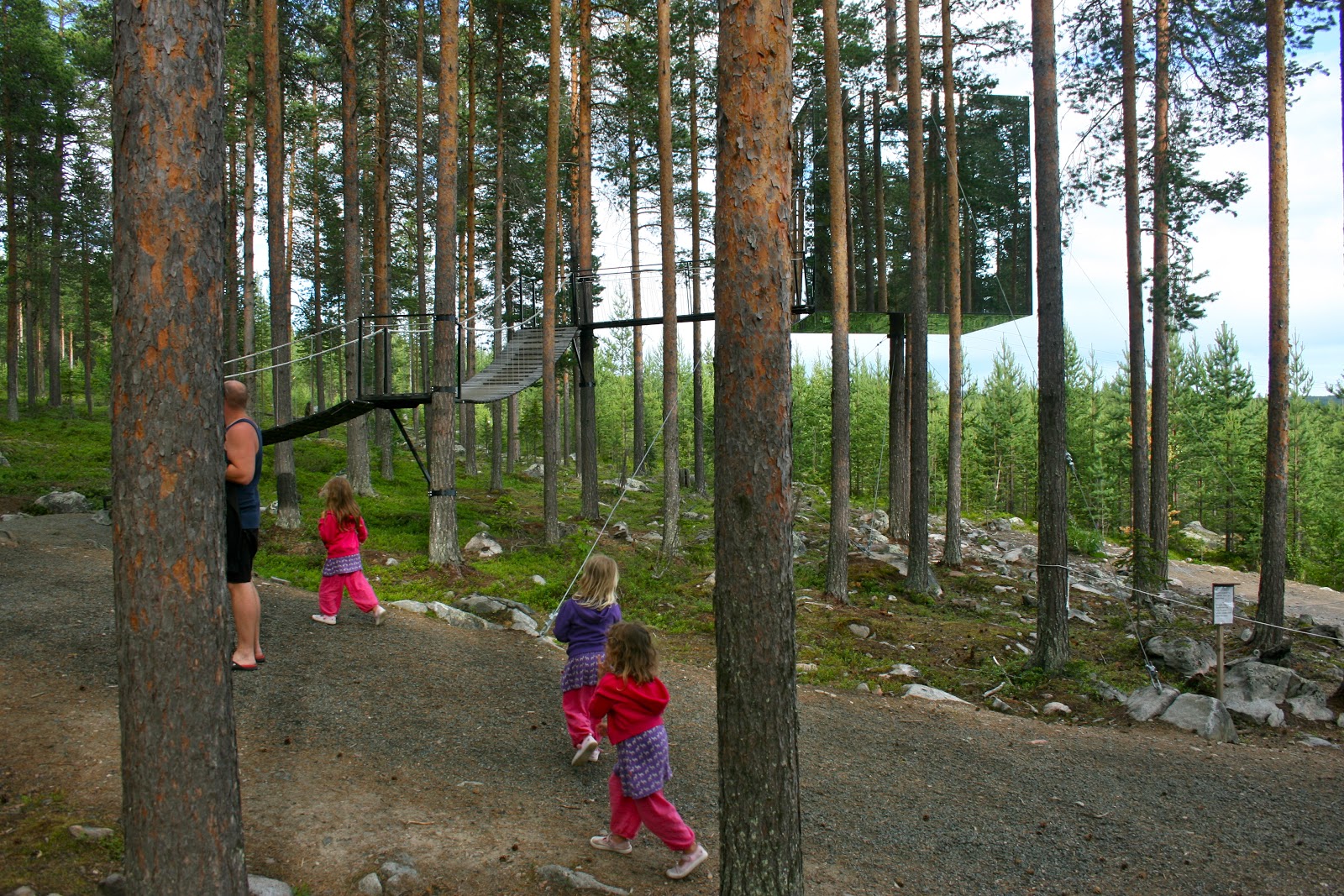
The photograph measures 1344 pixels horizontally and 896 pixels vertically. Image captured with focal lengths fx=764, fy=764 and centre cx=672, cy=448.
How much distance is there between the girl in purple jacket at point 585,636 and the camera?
16.3 feet

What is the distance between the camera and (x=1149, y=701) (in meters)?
7.67

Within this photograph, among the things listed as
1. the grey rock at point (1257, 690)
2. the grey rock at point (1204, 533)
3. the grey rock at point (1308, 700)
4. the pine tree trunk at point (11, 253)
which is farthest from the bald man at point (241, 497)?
the grey rock at point (1204, 533)

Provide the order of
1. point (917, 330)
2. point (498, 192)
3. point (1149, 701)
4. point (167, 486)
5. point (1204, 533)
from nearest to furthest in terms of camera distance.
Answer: point (167, 486) → point (1149, 701) → point (917, 330) → point (498, 192) → point (1204, 533)

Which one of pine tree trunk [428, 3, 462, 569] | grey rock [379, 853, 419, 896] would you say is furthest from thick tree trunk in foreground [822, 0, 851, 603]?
grey rock [379, 853, 419, 896]

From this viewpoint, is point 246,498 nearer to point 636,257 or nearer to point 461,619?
point 461,619

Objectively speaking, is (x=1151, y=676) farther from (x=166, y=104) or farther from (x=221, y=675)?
(x=166, y=104)

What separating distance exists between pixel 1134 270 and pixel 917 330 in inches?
197

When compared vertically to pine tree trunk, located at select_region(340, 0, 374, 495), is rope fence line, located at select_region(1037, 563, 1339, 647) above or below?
below

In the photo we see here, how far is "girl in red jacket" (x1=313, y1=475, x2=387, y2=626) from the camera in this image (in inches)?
279

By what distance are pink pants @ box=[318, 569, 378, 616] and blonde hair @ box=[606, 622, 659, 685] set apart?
14.3ft

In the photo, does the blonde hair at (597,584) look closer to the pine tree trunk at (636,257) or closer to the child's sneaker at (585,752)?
the child's sneaker at (585,752)

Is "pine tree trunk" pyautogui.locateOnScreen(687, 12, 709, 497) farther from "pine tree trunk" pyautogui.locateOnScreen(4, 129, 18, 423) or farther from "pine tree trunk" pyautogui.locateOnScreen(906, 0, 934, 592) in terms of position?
"pine tree trunk" pyautogui.locateOnScreen(4, 129, 18, 423)

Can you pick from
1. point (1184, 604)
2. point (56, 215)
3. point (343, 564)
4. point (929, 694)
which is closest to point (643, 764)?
point (343, 564)

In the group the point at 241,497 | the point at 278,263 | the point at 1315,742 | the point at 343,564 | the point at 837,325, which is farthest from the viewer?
the point at 278,263
